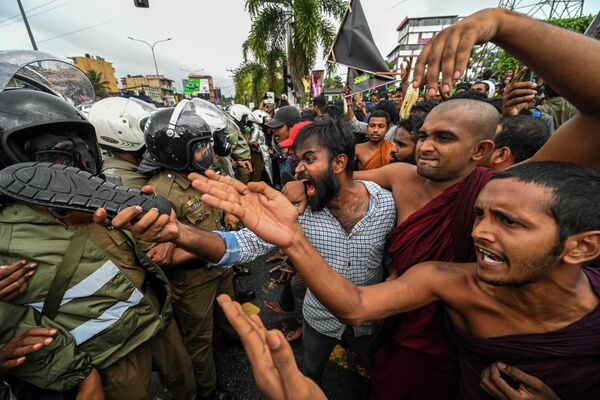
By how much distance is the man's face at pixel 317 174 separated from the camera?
1.70 meters

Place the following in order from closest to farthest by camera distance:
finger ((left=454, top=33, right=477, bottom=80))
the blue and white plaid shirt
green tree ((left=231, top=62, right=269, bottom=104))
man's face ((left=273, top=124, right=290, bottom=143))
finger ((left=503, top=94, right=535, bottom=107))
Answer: finger ((left=454, top=33, right=477, bottom=80))
the blue and white plaid shirt
finger ((left=503, top=94, right=535, bottom=107))
man's face ((left=273, top=124, right=290, bottom=143))
green tree ((left=231, top=62, right=269, bottom=104))

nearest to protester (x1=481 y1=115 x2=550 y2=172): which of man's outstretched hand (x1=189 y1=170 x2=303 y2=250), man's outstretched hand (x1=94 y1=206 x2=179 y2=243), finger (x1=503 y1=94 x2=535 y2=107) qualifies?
finger (x1=503 y1=94 x2=535 y2=107)

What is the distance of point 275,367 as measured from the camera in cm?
74

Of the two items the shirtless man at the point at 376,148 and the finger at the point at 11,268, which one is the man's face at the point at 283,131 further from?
the finger at the point at 11,268

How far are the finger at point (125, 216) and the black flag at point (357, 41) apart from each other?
3.60 m

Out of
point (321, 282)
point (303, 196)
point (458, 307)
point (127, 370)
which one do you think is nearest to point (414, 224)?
point (458, 307)

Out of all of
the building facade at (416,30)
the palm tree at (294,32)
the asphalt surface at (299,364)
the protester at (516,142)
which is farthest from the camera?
the building facade at (416,30)

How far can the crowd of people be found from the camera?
3.14 ft

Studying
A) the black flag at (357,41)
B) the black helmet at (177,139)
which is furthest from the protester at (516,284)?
the black flag at (357,41)

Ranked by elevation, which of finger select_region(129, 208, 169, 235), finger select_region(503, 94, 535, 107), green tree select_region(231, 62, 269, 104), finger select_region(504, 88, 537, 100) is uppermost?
finger select_region(504, 88, 537, 100)

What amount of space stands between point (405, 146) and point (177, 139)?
2.38 m

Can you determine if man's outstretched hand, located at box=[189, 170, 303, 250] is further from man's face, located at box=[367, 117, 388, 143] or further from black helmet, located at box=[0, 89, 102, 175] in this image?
man's face, located at box=[367, 117, 388, 143]

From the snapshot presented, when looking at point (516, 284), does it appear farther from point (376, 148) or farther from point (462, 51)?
point (376, 148)

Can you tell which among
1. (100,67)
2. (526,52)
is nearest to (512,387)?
(526,52)
